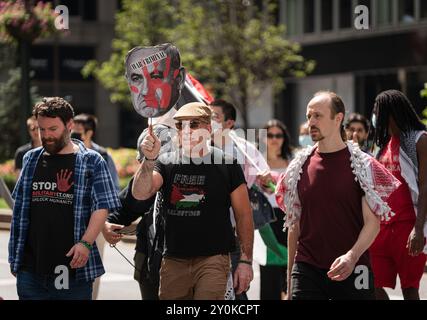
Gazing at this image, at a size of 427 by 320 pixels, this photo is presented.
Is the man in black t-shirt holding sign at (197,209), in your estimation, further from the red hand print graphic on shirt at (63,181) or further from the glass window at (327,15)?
the glass window at (327,15)

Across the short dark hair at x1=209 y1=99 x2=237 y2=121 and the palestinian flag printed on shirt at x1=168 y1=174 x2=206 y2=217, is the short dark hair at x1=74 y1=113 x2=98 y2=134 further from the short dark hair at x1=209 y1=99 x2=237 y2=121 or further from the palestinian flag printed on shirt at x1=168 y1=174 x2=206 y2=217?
the palestinian flag printed on shirt at x1=168 y1=174 x2=206 y2=217

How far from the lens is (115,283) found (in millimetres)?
12273

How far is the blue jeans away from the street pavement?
168 inches

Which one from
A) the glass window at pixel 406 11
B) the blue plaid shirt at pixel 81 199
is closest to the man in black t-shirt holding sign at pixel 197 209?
the blue plaid shirt at pixel 81 199

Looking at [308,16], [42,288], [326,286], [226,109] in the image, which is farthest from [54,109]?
[308,16]

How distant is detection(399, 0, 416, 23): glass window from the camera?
3782cm

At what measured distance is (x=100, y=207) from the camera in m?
6.53

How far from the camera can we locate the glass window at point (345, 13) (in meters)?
40.9

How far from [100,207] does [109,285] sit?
18.7 feet

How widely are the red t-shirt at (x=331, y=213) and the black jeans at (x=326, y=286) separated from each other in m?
0.06

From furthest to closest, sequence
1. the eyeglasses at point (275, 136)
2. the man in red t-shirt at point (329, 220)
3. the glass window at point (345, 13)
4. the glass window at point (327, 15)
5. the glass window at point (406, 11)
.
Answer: the glass window at point (327, 15) → the glass window at point (345, 13) → the glass window at point (406, 11) → the eyeglasses at point (275, 136) → the man in red t-shirt at point (329, 220)

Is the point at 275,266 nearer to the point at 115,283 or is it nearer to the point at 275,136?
the point at 275,136

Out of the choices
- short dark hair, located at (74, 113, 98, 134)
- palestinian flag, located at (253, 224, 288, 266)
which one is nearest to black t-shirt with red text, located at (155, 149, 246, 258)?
palestinian flag, located at (253, 224, 288, 266)

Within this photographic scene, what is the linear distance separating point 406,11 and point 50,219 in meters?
33.1
